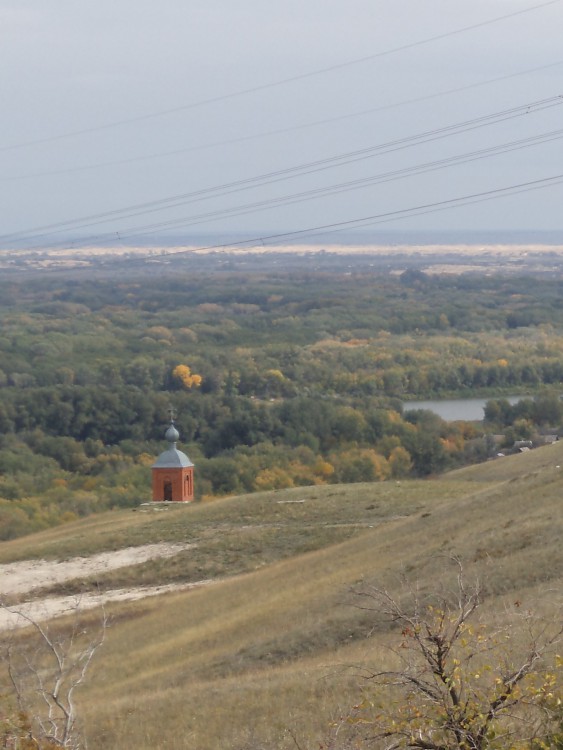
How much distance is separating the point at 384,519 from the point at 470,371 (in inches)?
3122

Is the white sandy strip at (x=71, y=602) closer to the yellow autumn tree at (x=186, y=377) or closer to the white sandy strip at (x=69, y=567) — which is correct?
the white sandy strip at (x=69, y=567)

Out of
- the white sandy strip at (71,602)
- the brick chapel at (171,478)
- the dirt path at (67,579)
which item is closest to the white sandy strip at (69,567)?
the dirt path at (67,579)

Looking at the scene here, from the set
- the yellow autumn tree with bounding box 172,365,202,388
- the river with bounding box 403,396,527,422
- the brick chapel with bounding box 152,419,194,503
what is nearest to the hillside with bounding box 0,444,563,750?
the brick chapel with bounding box 152,419,194,503

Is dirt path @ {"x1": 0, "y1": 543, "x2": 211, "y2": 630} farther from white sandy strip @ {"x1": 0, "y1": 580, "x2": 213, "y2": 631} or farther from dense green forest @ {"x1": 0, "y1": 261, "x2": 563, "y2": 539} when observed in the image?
dense green forest @ {"x1": 0, "y1": 261, "x2": 563, "y2": 539}

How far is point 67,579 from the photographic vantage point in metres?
29.8

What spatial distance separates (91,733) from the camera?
14.7 meters

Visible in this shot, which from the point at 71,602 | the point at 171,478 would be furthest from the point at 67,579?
the point at 171,478

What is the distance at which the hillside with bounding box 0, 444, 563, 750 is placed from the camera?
14227 millimetres

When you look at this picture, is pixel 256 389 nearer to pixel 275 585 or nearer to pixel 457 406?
pixel 457 406

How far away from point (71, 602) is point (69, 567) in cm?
363

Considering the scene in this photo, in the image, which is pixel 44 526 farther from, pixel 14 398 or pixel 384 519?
pixel 14 398

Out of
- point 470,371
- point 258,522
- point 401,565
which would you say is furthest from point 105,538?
point 470,371

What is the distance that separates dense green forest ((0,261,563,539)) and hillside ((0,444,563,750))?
57.1ft

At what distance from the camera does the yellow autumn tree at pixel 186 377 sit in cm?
10838
